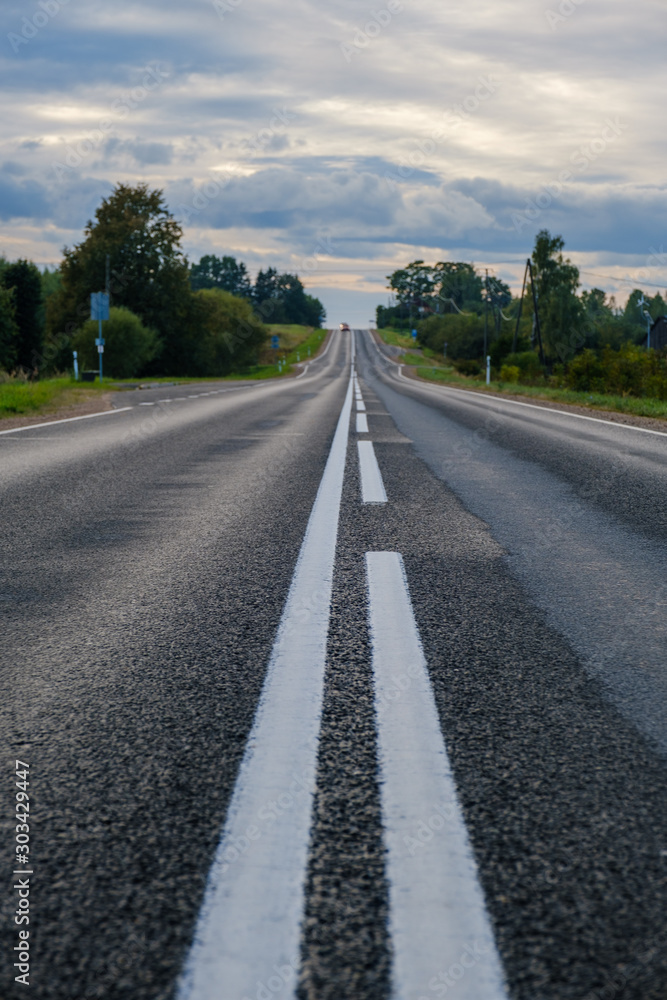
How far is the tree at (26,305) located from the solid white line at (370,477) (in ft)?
174

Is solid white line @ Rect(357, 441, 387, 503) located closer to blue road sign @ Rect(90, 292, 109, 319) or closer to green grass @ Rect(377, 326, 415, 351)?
blue road sign @ Rect(90, 292, 109, 319)

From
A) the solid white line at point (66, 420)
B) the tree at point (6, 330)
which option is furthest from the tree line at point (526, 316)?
the tree at point (6, 330)

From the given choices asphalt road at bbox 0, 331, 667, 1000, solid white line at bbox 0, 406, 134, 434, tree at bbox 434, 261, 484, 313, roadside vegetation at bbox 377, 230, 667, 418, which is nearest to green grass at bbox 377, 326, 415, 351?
roadside vegetation at bbox 377, 230, 667, 418

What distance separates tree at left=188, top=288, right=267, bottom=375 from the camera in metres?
67.8

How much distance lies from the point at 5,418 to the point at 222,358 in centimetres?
5915

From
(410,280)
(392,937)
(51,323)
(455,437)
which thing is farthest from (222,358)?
(410,280)

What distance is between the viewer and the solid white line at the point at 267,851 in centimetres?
131

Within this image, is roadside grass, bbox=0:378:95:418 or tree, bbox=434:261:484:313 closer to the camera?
roadside grass, bbox=0:378:95:418

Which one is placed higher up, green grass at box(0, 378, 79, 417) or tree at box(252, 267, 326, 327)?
tree at box(252, 267, 326, 327)

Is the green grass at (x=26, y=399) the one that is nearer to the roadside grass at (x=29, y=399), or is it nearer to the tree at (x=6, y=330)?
the roadside grass at (x=29, y=399)

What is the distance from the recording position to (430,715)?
2.33 meters

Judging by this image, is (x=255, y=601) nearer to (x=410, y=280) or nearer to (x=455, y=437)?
(x=455, y=437)

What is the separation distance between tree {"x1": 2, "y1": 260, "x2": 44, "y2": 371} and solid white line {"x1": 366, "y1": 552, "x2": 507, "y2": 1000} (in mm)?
60033

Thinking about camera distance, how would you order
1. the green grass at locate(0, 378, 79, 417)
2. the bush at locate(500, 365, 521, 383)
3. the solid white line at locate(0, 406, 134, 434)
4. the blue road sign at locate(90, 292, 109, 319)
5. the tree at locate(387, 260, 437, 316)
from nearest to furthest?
the solid white line at locate(0, 406, 134, 434), the green grass at locate(0, 378, 79, 417), the blue road sign at locate(90, 292, 109, 319), the bush at locate(500, 365, 521, 383), the tree at locate(387, 260, 437, 316)
